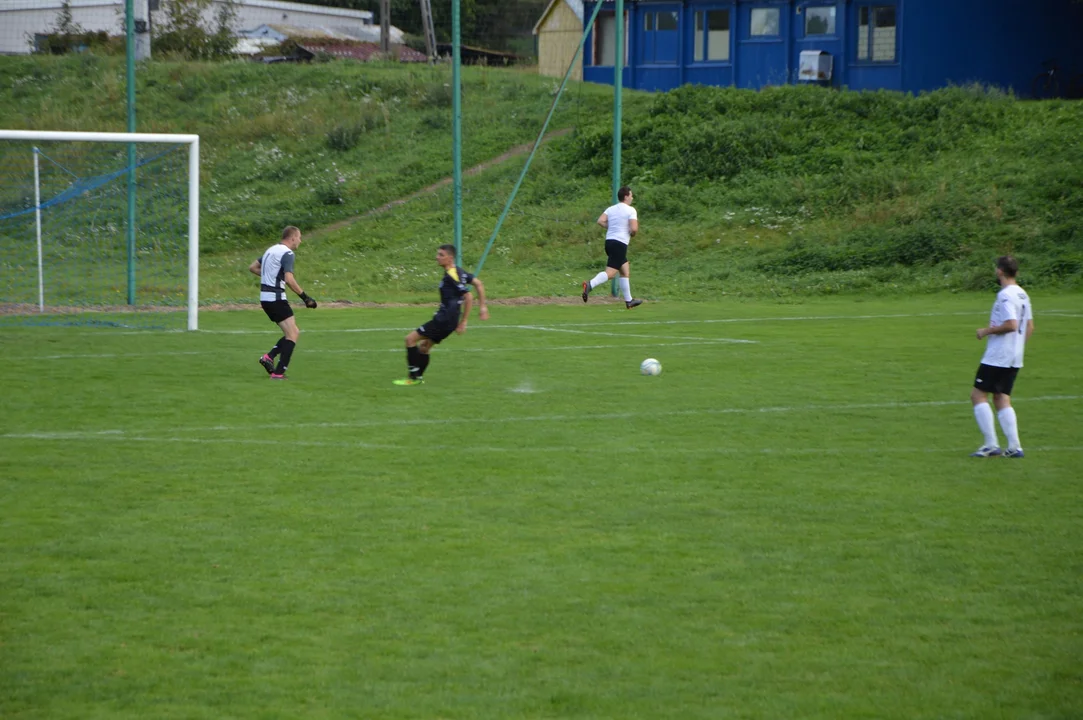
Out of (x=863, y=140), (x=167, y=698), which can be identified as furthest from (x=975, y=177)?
(x=167, y=698)

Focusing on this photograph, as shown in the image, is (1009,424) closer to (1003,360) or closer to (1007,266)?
(1003,360)

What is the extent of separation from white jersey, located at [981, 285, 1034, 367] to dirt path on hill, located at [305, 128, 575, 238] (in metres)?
26.9

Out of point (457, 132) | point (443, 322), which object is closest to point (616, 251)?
point (457, 132)

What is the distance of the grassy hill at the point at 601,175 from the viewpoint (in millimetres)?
29078

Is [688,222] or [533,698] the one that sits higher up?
[688,222]

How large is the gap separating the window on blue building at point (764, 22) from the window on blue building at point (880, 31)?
3.34 meters

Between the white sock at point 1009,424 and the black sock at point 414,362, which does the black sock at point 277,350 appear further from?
the white sock at point 1009,424

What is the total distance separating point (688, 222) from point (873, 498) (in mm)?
24657

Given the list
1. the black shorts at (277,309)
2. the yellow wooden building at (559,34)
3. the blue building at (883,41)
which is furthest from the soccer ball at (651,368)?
the yellow wooden building at (559,34)

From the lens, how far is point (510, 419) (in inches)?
507

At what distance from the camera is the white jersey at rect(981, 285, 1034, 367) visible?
11.1 m

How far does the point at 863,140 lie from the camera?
36.8 meters

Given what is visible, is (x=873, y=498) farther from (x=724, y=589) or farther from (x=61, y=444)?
(x=61, y=444)

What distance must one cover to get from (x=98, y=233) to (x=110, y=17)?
31.6 meters
